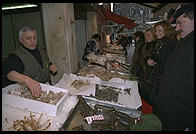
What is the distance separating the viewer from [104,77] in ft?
7.96

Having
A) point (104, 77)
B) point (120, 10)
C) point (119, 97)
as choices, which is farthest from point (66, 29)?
point (120, 10)

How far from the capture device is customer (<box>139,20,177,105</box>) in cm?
205

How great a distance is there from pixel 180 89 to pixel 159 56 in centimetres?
89

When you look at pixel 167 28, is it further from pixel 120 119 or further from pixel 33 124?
pixel 33 124

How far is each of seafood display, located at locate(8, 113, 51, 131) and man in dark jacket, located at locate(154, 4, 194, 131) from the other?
45.5 inches

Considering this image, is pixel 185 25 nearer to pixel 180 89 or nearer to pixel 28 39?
pixel 180 89

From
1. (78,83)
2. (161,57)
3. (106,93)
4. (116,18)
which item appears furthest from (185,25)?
(116,18)

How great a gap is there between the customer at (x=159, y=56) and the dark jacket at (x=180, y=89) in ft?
1.85

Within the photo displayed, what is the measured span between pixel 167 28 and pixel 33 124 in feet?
7.29

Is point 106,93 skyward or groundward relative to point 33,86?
groundward

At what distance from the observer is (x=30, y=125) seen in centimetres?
113

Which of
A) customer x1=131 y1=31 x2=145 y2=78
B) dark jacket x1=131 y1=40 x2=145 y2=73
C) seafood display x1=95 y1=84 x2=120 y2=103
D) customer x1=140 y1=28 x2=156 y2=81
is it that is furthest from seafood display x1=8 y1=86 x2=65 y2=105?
dark jacket x1=131 y1=40 x2=145 y2=73

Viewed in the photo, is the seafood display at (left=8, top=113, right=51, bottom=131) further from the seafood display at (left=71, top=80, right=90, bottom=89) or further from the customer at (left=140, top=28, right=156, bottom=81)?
the customer at (left=140, top=28, right=156, bottom=81)

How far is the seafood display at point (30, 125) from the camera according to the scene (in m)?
1.12
